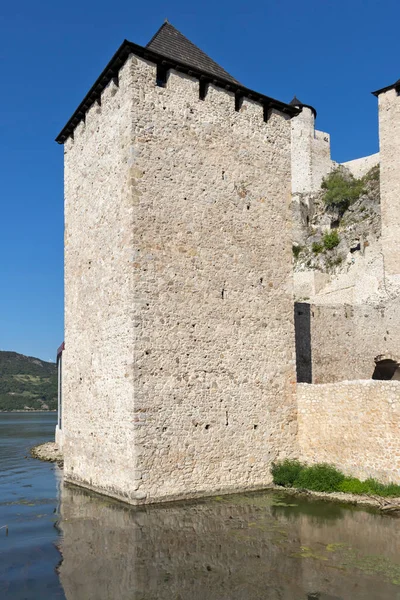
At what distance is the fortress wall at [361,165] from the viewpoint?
37312 mm

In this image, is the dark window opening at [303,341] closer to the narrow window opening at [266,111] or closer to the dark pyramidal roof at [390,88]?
the narrow window opening at [266,111]

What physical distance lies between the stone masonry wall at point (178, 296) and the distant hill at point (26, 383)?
9609 centimetres

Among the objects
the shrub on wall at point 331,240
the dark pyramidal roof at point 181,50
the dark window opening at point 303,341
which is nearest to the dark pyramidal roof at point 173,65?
the dark pyramidal roof at point 181,50

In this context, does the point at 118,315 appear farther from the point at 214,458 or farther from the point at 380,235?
the point at 380,235

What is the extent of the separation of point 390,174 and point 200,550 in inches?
745

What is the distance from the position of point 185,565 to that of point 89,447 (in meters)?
5.60

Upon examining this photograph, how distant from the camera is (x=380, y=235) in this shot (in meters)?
23.3

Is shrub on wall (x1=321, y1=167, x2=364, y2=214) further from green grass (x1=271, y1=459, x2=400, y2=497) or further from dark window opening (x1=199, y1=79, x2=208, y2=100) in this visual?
green grass (x1=271, y1=459, x2=400, y2=497)

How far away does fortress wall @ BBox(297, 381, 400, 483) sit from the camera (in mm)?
10492

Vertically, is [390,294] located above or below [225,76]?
below

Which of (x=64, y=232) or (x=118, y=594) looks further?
(x=64, y=232)

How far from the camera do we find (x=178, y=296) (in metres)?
11.2

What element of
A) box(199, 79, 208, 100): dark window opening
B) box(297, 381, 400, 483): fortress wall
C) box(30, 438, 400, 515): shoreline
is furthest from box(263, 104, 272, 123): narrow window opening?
box(30, 438, 400, 515): shoreline

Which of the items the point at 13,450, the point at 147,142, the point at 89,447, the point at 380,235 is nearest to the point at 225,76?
the point at 147,142
